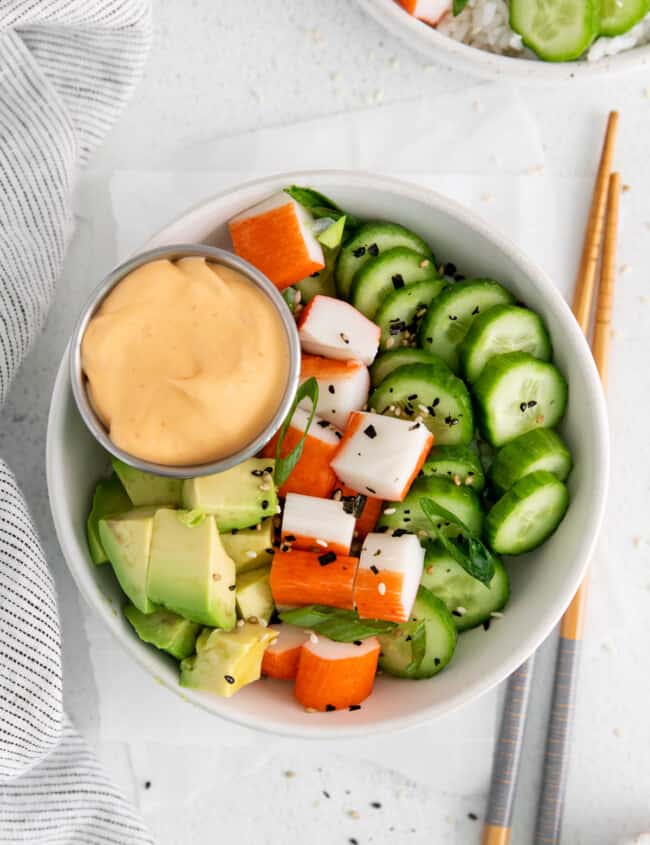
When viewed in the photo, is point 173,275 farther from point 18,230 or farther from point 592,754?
point 592,754

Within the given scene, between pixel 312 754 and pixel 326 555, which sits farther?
pixel 312 754

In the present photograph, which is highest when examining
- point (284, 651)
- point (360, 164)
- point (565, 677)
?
point (360, 164)

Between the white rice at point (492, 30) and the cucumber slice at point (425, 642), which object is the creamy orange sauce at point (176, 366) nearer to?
the cucumber slice at point (425, 642)

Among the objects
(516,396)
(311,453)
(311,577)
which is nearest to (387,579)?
(311,577)

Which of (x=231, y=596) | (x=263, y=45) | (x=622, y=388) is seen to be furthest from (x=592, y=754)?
(x=263, y=45)

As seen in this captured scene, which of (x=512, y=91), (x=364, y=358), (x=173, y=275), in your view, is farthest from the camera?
(x=512, y=91)

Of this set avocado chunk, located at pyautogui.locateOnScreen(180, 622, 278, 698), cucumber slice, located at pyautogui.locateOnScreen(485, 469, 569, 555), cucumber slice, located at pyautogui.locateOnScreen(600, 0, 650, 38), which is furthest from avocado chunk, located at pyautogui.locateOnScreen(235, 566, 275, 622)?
cucumber slice, located at pyautogui.locateOnScreen(600, 0, 650, 38)

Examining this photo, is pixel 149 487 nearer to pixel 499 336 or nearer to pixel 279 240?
pixel 279 240
